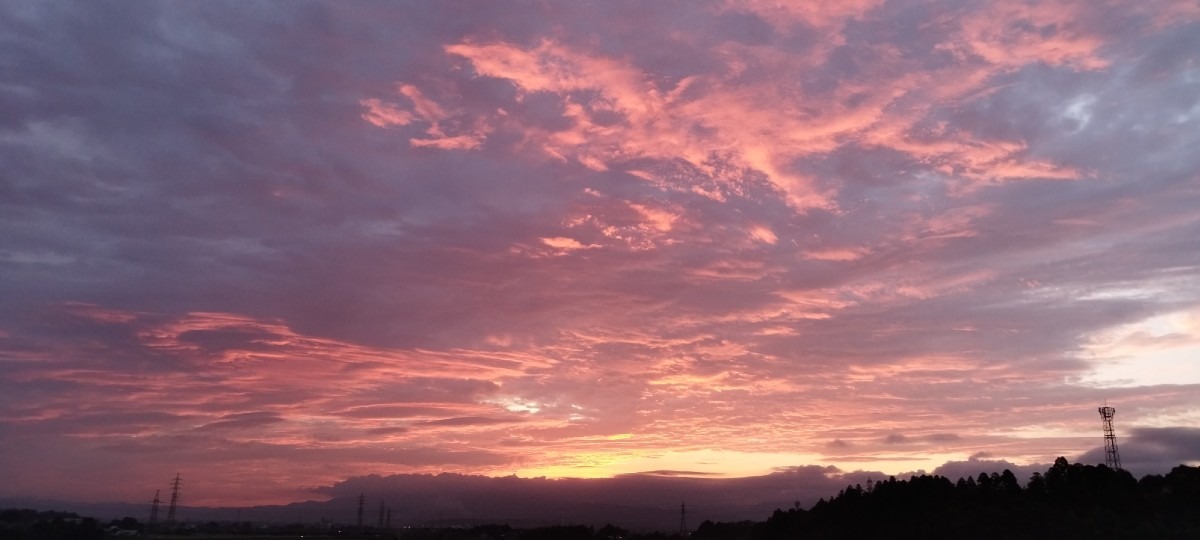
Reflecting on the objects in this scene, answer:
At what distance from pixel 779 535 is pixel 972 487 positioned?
26.3 metres

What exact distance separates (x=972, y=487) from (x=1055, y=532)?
61.7ft

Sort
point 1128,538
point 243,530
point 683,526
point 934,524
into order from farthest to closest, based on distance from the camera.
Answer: point 243,530 < point 683,526 < point 934,524 < point 1128,538

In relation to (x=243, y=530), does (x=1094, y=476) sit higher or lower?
higher

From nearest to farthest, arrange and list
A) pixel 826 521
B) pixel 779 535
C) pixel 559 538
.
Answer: pixel 826 521 → pixel 779 535 → pixel 559 538

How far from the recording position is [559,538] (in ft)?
512

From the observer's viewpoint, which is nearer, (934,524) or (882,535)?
(934,524)

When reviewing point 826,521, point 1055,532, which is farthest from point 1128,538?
point 826,521

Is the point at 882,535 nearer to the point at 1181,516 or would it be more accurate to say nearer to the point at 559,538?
the point at 1181,516

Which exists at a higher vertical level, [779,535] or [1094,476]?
[1094,476]

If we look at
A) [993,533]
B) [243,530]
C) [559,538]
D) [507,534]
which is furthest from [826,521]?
[243,530]

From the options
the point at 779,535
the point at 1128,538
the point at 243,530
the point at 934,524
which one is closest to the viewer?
the point at 1128,538

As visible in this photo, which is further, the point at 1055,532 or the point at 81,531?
the point at 81,531

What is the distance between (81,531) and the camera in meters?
120

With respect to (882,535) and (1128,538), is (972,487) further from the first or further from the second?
(1128,538)
